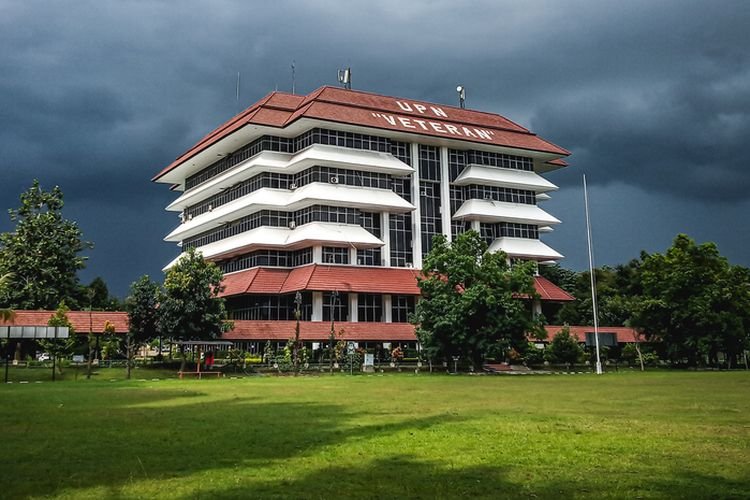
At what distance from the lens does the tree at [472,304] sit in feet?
159

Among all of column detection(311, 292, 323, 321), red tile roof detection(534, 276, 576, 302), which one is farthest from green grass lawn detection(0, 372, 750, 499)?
red tile roof detection(534, 276, 576, 302)

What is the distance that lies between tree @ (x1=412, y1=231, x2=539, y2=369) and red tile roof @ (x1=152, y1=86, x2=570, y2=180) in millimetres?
18830

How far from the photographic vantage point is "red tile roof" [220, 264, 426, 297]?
5887cm

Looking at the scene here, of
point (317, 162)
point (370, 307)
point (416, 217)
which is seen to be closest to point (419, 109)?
point (416, 217)

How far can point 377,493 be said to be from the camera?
917 centimetres

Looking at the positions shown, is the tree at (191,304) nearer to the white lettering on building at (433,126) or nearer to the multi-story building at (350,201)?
the multi-story building at (350,201)

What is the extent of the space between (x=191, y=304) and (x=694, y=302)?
41.0 meters

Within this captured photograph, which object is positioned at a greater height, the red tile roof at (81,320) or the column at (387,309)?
the column at (387,309)

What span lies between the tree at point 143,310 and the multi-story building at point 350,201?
712 centimetres

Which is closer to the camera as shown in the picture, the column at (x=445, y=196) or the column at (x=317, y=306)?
the column at (x=317, y=306)

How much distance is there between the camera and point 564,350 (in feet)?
193

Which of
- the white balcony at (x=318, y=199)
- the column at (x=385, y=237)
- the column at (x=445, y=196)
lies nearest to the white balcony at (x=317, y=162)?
the white balcony at (x=318, y=199)

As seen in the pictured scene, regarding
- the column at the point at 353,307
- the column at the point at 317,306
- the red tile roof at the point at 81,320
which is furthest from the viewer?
the column at the point at 353,307

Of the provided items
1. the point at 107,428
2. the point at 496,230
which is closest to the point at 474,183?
the point at 496,230
